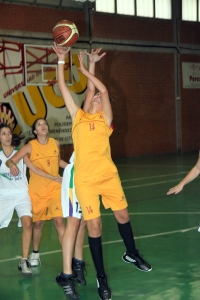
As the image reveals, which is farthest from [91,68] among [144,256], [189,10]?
[189,10]

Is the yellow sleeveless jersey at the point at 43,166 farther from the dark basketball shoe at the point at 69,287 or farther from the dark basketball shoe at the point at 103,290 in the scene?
the dark basketball shoe at the point at 103,290

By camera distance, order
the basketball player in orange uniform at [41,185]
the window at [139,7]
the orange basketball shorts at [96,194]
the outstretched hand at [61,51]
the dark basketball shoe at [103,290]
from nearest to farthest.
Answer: the dark basketball shoe at [103,290], the orange basketball shorts at [96,194], the outstretched hand at [61,51], the basketball player in orange uniform at [41,185], the window at [139,7]

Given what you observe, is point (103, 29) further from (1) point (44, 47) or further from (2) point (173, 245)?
(2) point (173, 245)

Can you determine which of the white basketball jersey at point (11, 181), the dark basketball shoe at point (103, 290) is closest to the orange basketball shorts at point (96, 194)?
the dark basketball shoe at point (103, 290)

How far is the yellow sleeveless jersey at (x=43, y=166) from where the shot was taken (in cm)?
705

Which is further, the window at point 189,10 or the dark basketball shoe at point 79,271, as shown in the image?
the window at point 189,10

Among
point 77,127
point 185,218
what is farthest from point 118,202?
point 185,218

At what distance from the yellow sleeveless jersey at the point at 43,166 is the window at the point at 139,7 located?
15705 mm

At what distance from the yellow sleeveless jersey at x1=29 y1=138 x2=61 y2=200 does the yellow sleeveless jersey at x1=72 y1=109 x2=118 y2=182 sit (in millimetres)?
1405

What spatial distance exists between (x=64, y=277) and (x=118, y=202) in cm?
89

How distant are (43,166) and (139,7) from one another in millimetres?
17109

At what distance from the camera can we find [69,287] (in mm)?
5641

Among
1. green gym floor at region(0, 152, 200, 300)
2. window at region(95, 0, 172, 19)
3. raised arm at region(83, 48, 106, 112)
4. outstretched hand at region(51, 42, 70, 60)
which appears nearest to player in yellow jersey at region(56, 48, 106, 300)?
green gym floor at region(0, 152, 200, 300)

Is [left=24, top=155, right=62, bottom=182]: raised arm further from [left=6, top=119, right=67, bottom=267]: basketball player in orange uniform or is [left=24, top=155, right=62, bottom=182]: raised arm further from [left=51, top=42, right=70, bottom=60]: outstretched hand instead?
[left=51, top=42, right=70, bottom=60]: outstretched hand
